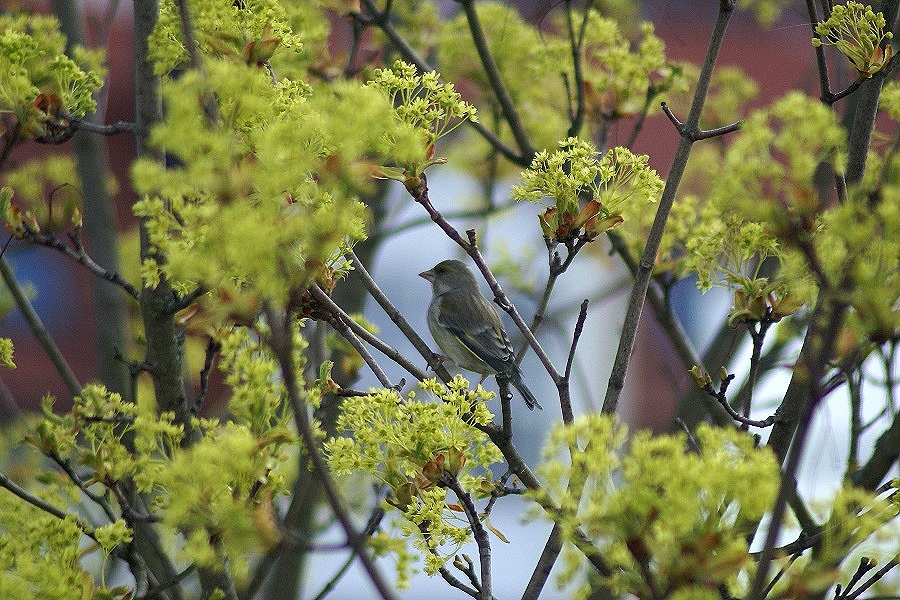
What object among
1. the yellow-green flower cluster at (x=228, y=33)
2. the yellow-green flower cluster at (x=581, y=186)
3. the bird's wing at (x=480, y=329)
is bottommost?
the yellow-green flower cluster at (x=581, y=186)

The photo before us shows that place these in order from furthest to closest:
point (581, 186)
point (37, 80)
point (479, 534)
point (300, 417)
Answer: point (37, 80) → point (581, 186) → point (479, 534) → point (300, 417)

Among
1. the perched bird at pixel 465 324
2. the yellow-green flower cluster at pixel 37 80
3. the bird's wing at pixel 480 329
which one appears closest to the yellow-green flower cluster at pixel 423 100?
the yellow-green flower cluster at pixel 37 80

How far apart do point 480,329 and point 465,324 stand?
11cm

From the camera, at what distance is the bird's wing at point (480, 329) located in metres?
5.94

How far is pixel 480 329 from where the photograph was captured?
6.14 meters

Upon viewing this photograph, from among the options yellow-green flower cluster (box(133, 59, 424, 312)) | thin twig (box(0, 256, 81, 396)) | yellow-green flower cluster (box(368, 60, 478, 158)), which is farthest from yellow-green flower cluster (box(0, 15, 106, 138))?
yellow-green flower cluster (box(133, 59, 424, 312))

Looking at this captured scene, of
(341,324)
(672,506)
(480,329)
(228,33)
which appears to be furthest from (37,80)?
(480,329)

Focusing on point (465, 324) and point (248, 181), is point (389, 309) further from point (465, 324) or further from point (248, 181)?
point (465, 324)

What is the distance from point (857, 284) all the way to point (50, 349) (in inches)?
110

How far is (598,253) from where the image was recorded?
7.26 m

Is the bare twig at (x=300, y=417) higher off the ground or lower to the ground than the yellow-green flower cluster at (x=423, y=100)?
lower

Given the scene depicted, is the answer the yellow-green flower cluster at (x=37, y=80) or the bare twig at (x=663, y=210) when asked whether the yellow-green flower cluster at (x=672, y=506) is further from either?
the yellow-green flower cluster at (x=37, y=80)

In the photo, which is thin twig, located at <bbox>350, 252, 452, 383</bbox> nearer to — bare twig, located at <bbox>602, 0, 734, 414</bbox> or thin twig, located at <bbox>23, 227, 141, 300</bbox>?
bare twig, located at <bbox>602, 0, 734, 414</bbox>

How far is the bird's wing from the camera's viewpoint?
594 cm
